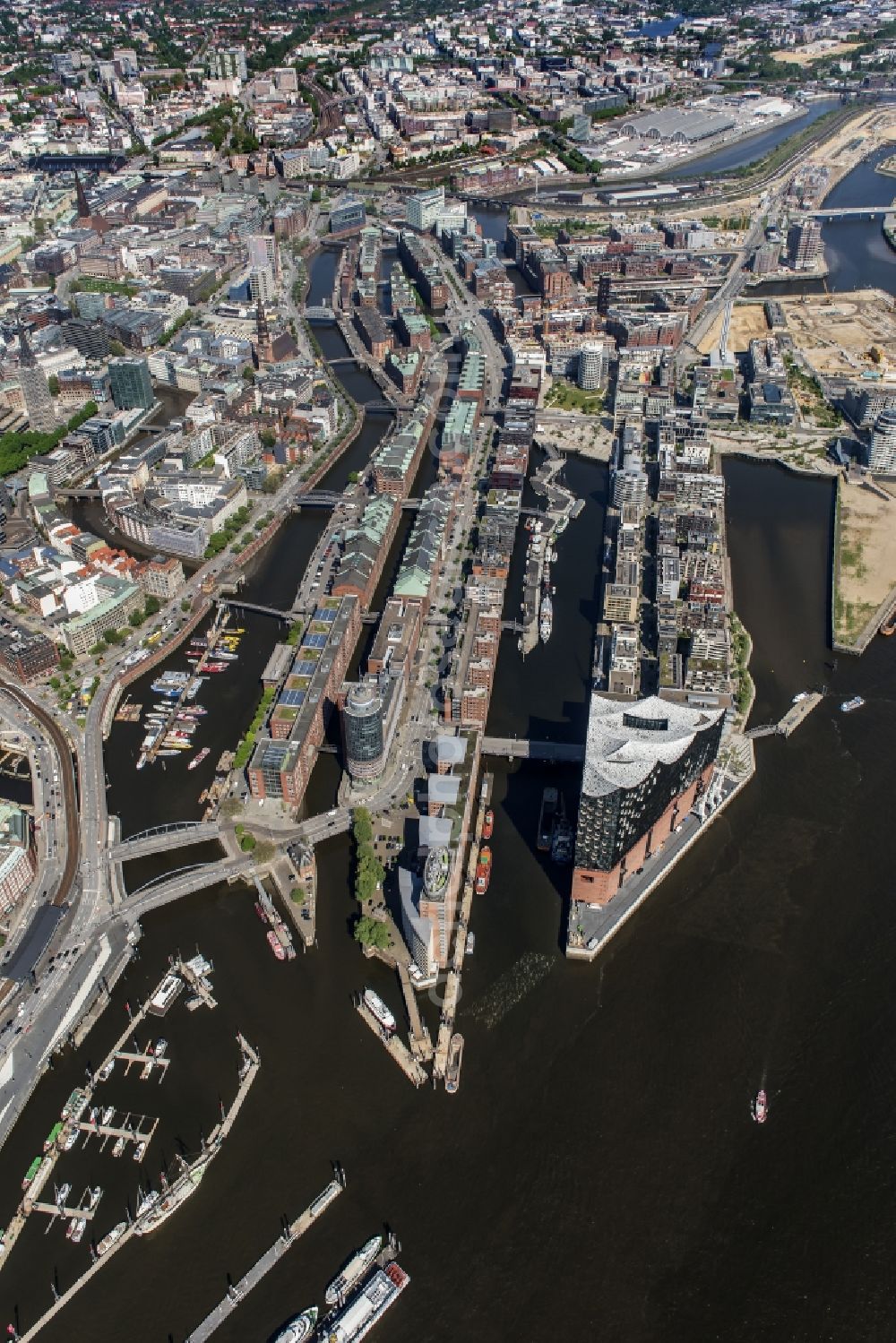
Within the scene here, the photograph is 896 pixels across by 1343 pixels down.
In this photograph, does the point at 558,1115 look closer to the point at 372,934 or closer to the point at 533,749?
the point at 372,934

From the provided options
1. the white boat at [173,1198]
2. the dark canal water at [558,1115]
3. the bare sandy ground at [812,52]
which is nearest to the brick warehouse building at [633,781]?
the dark canal water at [558,1115]

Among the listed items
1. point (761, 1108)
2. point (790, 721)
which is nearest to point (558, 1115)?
point (761, 1108)

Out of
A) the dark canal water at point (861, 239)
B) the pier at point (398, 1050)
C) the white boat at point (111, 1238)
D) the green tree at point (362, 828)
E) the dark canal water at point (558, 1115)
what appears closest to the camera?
the dark canal water at point (558, 1115)

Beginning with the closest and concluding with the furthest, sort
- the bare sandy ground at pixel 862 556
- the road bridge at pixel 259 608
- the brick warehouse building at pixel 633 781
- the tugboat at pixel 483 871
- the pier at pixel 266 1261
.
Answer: the pier at pixel 266 1261 → the brick warehouse building at pixel 633 781 → the tugboat at pixel 483 871 → the bare sandy ground at pixel 862 556 → the road bridge at pixel 259 608

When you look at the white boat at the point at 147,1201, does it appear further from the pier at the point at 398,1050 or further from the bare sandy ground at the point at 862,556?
the bare sandy ground at the point at 862,556

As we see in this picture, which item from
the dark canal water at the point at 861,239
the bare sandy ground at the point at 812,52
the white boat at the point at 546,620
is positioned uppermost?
the bare sandy ground at the point at 812,52

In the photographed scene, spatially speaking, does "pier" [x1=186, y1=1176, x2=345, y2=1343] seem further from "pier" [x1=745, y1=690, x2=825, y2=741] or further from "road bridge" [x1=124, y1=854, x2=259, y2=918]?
"pier" [x1=745, y1=690, x2=825, y2=741]

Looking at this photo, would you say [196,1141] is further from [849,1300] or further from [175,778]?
[849,1300]
